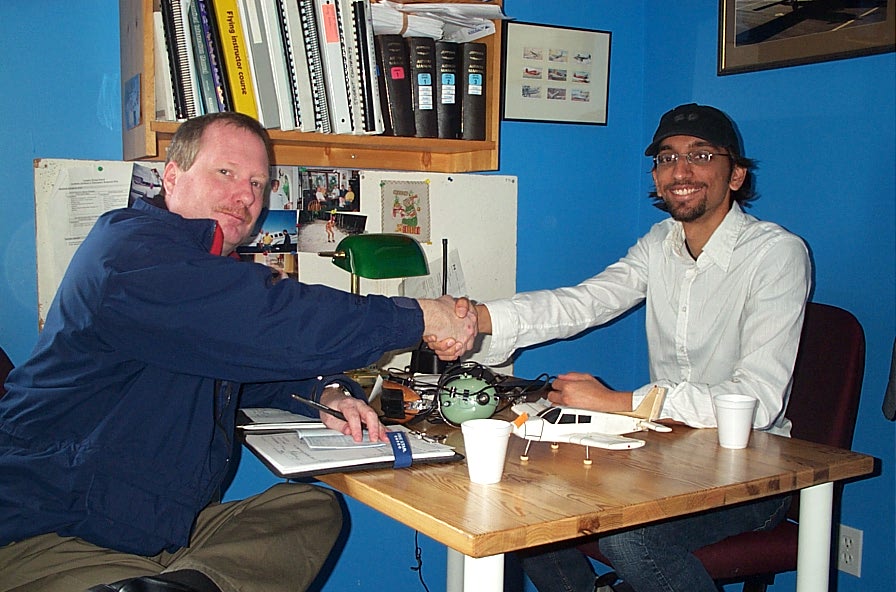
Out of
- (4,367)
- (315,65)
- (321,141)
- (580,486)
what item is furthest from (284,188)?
(580,486)

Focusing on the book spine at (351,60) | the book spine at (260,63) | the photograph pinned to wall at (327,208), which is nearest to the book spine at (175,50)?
the book spine at (260,63)

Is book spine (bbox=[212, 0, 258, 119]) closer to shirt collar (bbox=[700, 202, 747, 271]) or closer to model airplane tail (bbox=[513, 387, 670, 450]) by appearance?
model airplane tail (bbox=[513, 387, 670, 450])

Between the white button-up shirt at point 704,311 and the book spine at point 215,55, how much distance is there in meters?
0.84

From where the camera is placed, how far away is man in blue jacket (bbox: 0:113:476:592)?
156 cm

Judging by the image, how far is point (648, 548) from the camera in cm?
191

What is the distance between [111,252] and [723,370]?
151 cm

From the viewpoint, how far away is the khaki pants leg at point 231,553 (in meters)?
1.56

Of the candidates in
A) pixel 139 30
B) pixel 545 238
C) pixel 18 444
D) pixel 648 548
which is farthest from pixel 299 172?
pixel 648 548

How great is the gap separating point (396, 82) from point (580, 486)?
136 centimetres

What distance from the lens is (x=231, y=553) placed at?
5.46ft

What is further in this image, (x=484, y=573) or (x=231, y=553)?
(x=231, y=553)

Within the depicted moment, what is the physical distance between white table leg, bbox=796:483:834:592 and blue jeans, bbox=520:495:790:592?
21 cm

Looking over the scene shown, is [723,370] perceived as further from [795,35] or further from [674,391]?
[795,35]

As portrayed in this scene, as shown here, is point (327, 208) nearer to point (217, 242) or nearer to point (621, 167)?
point (217, 242)
